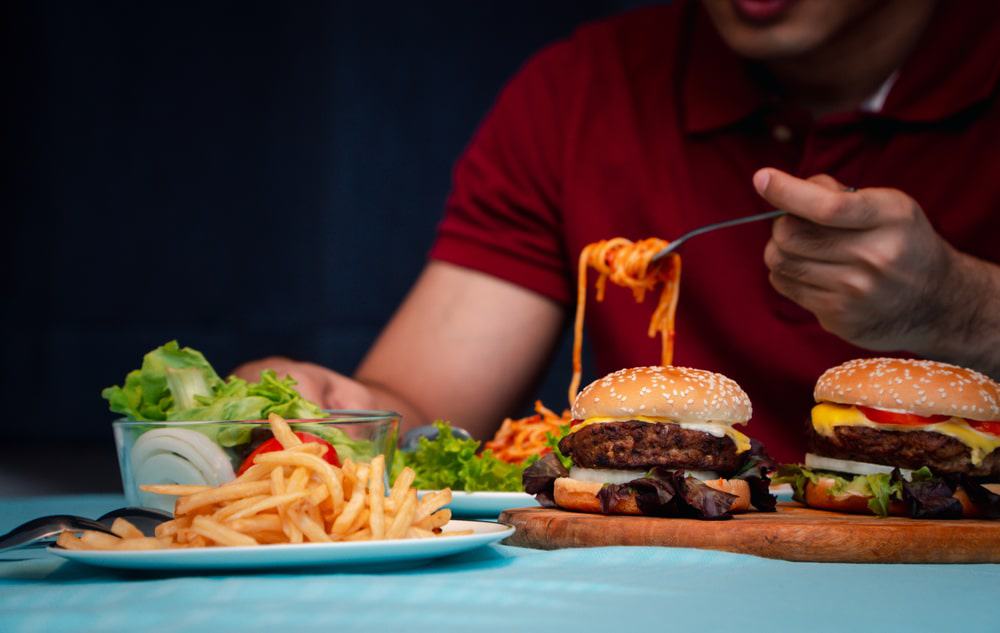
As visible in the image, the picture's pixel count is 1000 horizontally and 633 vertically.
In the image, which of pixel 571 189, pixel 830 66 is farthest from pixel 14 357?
pixel 830 66

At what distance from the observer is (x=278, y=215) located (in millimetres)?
6797

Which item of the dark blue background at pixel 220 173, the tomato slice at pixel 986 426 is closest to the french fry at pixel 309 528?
the tomato slice at pixel 986 426

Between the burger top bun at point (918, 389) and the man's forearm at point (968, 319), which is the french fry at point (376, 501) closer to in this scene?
the burger top bun at point (918, 389)

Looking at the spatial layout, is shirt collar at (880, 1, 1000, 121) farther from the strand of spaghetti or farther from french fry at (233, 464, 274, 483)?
french fry at (233, 464, 274, 483)

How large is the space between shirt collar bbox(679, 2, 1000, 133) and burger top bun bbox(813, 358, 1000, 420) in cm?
115

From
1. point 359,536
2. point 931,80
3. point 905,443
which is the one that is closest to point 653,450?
point 905,443

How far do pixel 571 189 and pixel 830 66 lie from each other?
30.2 inches

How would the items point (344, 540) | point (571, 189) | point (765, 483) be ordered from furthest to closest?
point (571, 189)
point (765, 483)
point (344, 540)

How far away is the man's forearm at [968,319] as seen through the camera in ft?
8.13

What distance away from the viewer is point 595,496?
1.88 m

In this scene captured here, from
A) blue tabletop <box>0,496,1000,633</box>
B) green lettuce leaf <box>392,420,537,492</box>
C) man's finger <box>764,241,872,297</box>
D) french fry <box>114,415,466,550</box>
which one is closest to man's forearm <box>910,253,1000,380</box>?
man's finger <box>764,241,872,297</box>

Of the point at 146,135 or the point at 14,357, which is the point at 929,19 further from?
the point at 14,357

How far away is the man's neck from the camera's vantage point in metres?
3.04

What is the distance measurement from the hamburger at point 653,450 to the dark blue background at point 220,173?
4.91 metres
